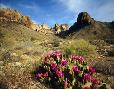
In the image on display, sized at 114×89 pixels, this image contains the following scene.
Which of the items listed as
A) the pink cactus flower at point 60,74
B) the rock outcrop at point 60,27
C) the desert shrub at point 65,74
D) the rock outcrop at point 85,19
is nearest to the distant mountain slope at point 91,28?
the rock outcrop at point 85,19

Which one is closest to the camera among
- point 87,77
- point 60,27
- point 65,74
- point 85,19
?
point 87,77

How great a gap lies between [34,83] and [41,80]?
314mm

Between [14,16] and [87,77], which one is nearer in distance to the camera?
[87,77]

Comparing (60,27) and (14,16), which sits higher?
(14,16)

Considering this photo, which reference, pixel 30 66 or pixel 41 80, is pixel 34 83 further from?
pixel 30 66

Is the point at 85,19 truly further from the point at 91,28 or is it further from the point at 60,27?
the point at 60,27

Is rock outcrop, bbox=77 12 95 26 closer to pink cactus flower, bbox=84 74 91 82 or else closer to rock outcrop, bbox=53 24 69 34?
rock outcrop, bbox=53 24 69 34

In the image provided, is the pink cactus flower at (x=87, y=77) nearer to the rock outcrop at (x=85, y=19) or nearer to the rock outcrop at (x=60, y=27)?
the rock outcrop at (x=85, y=19)

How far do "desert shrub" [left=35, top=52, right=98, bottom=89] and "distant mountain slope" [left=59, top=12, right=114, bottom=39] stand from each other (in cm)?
5300

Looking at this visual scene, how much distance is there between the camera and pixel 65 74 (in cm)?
877

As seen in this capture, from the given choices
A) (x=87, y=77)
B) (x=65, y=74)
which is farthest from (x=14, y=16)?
(x=87, y=77)

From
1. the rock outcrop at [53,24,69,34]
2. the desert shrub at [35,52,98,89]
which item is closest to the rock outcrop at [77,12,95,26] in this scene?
the rock outcrop at [53,24,69,34]

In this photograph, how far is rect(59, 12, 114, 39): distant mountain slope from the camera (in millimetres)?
63281

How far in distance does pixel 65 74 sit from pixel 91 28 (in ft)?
195
